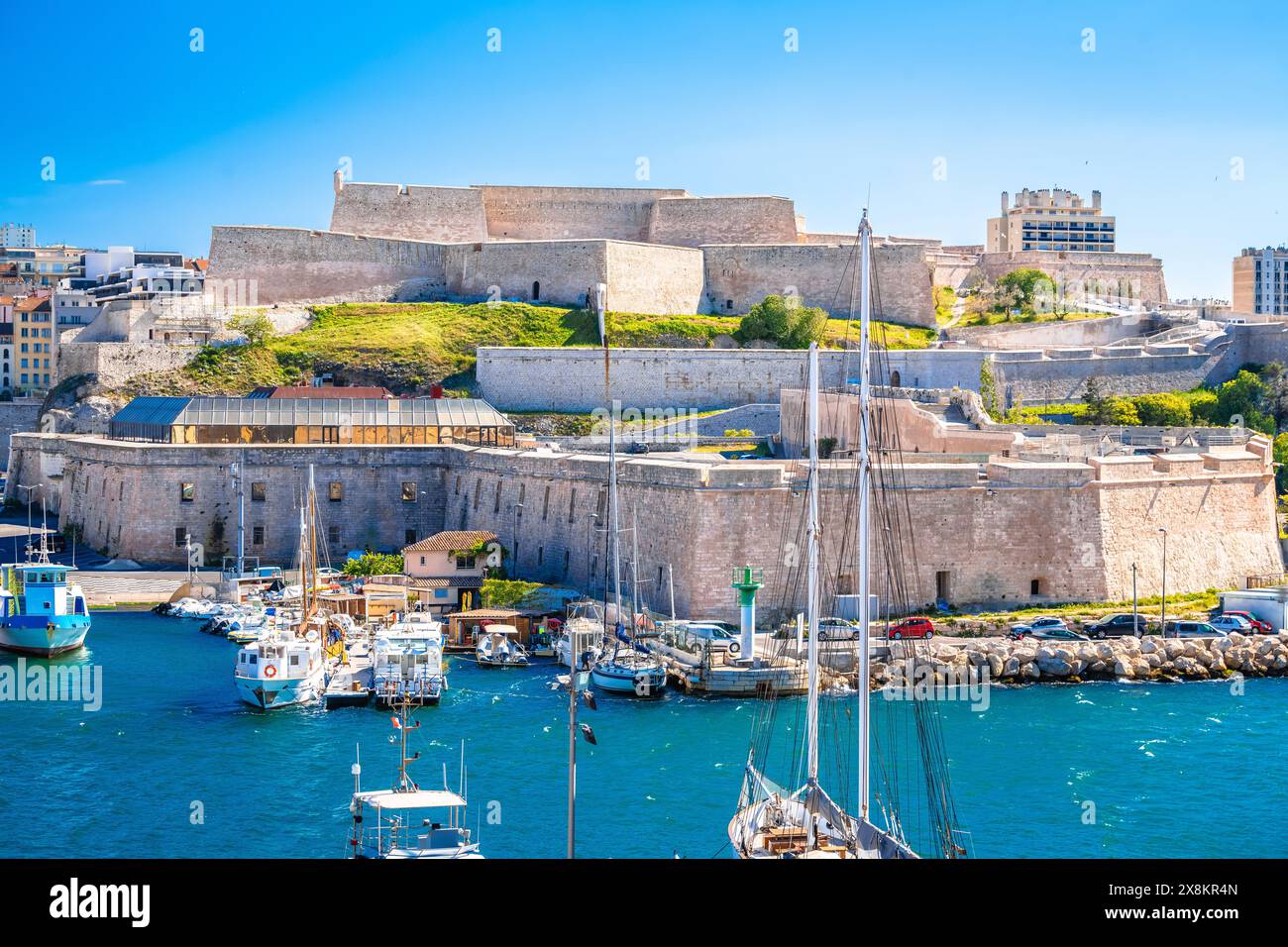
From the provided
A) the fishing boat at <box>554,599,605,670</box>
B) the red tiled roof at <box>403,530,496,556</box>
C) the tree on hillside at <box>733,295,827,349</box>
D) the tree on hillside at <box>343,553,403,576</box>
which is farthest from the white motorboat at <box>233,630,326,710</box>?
the tree on hillside at <box>733,295,827,349</box>

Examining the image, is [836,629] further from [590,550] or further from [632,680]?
[590,550]

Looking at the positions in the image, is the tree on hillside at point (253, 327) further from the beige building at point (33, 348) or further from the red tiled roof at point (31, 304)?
the red tiled roof at point (31, 304)

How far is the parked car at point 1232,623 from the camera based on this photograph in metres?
29.6

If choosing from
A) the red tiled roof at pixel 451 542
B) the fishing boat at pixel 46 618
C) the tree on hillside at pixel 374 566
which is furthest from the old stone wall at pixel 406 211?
the fishing boat at pixel 46 618

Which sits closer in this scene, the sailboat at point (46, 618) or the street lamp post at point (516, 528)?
the sailboat at point (46, 618)

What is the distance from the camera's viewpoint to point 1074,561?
30.9 m

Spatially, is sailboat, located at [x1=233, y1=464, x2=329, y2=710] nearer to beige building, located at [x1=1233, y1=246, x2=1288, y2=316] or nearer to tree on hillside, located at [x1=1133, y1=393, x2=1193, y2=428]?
tree on hillside, located at [x1=1133, y1=393, x2=1193, y2=428]

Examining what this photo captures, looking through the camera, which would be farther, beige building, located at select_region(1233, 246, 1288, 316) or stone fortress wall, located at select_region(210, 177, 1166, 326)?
beige building, located at select_region(1233, 246, 1288, 316)

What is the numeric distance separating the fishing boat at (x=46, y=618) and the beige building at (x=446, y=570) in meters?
6.72

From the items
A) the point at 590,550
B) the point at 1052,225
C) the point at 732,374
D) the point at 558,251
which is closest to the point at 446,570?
the point at 590,550

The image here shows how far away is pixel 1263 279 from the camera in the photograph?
96938 mm

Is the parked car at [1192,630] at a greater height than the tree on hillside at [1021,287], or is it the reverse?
the tree on hillside at [1021,287]

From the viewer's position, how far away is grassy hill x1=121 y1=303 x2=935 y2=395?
159 feet
